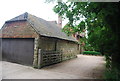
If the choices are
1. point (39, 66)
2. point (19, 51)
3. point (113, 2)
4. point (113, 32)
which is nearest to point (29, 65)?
point (39, 66)

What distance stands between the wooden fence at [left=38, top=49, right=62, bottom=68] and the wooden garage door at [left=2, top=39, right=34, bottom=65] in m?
0.89

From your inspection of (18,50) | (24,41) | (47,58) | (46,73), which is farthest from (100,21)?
(18,50)

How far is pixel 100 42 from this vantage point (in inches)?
204

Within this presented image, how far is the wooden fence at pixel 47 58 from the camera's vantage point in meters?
8.85

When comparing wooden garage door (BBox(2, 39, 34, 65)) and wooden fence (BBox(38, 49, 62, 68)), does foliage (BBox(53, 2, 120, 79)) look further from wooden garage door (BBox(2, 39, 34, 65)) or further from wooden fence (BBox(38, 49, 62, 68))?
wooden garage door (BBox(2, 39, 34, 65))

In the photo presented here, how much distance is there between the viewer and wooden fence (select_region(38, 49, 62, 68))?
8852 millimetres

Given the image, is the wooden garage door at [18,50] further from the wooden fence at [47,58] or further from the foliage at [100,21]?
the foliage at [100,21]

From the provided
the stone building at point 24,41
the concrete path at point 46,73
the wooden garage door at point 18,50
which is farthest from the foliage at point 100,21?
the wooden garage door at point 18,50

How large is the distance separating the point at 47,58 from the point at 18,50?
2763 mm

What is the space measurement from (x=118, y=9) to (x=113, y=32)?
0.97 m

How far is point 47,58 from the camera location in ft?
31.9

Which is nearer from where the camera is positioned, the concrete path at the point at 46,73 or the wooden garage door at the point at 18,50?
the concrete path at the point at 46,73

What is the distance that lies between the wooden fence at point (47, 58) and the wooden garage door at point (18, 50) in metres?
0.89

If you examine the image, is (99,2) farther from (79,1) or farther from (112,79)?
(112,79)
